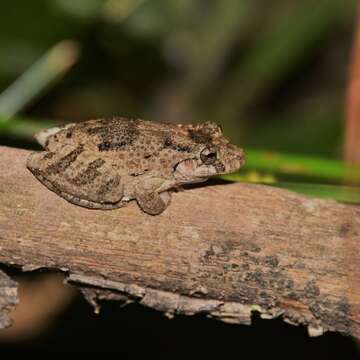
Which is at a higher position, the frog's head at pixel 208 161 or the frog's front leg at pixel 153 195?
the frog's head at pixel 208 161

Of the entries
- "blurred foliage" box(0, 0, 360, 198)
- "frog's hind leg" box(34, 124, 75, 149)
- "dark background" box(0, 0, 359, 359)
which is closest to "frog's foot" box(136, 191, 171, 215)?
"frog's hind leg" box(34, 124, 75, 149)

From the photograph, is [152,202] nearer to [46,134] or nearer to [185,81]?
Answer: [46,134]

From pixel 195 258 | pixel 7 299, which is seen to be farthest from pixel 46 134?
pixel 195 258

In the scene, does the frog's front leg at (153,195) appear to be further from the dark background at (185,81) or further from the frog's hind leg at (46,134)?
the dark background at (185,81)

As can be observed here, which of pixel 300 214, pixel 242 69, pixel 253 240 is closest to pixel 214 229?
pixel 253 240

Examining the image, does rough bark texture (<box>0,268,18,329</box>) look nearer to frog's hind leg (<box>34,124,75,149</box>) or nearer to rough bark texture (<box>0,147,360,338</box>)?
rough bark texture (<box>0,147,360,338</box>)

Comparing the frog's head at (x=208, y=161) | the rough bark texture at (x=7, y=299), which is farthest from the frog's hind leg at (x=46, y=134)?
the rough bark texture at (x=7, y=299)
